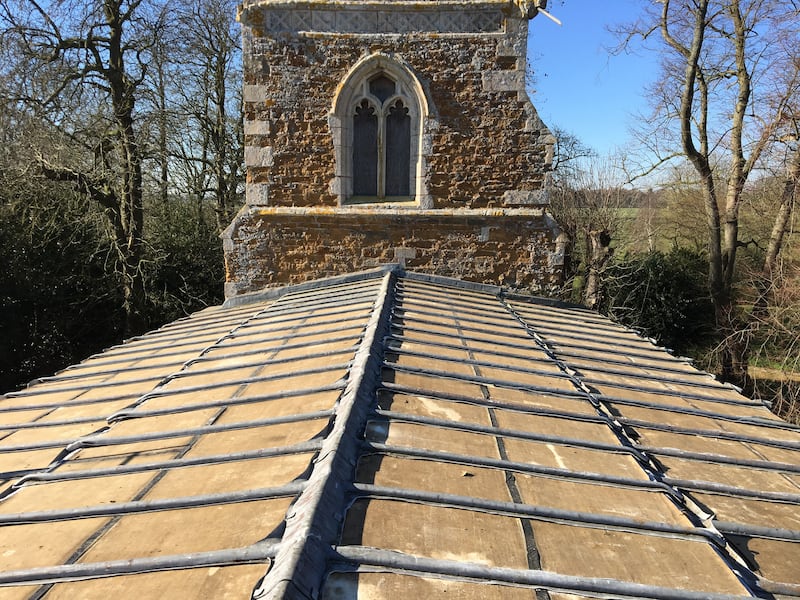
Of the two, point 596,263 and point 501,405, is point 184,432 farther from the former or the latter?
point 596,263

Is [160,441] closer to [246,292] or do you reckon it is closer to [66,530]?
[66,530]

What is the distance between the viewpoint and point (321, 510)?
1.65 m

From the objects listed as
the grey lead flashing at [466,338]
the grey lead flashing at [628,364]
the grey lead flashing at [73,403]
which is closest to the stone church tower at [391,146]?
the grey lead flashing at [628,364]

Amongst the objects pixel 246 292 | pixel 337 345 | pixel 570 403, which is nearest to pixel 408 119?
pixel 246 292

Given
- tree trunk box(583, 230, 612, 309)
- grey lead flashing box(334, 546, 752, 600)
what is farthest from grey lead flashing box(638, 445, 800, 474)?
tree trunk box(583, 230, 612, 309)

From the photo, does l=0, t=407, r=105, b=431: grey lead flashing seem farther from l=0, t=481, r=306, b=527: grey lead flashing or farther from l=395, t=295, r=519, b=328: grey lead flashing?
A: l=395, t=295, r=519, b=328: grey lead flashing

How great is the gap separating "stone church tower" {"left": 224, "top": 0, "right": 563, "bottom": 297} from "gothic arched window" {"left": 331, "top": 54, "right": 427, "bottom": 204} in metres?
0.01

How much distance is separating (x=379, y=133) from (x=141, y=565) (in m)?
6.52

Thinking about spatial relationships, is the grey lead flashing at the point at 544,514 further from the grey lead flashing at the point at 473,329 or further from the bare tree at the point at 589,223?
the bare tree at the point at 589,223

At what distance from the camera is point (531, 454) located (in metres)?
2.44

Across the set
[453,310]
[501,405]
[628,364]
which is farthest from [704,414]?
[453,310]

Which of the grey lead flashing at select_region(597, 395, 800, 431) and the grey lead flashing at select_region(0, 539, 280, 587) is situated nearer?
the grey lead flashing at select_region(0, 539, 280, 587)

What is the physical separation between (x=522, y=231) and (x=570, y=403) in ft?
14.2

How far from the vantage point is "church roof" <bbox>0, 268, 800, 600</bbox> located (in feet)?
5.13
